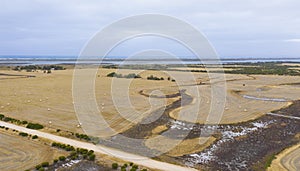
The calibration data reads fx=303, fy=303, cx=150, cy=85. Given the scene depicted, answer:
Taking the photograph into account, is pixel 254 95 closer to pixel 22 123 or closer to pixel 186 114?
pixel 186 114

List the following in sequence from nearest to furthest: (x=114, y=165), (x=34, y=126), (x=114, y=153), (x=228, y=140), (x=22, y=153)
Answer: (x=114, y=165) → (x=22, y=153) → (x=114, y=153) → (x=228, y=140) → (x=34, y=126)

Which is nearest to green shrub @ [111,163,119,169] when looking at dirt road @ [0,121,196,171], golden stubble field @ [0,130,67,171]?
dirt road @ [0,121,196,171]

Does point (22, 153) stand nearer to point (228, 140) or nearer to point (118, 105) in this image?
point (228, 140)

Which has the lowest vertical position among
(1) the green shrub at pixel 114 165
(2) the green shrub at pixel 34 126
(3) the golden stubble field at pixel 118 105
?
(1) the green shrub at pixel 114 165

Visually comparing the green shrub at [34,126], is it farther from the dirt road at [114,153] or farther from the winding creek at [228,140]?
the winding creek at [228,140]

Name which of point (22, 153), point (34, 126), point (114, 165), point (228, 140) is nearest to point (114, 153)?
point (114, 165)

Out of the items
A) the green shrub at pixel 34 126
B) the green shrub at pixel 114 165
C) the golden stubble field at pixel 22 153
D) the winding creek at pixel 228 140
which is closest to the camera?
the green shrub at pixel 114 165

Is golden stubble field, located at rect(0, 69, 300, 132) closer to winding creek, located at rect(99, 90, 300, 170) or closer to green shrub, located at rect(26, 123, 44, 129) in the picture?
green shrub, located at rect(26, 123, 44, 129)

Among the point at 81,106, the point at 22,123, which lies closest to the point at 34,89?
the point at 81,106

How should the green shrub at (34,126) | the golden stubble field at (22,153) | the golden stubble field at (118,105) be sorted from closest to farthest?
1. the golden stubble field at (22,153)
2. the green shrub at (34,126)
3. the golden stubble field at (118,105)

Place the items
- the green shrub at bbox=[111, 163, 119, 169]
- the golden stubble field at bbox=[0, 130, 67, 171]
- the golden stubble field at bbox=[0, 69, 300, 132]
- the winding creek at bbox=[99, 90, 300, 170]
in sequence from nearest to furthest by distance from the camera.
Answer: the green shrub at bbox=[111, 163, 119, 169] < the golden stubble field at bbox=[0, 130, 67, 171] < the winding creek at bbox=[99, 90, 300, 170] < the golden stubble field at bbox=[0, 69, 300, 132]

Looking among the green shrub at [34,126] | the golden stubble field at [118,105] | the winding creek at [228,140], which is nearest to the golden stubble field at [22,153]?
the green shrub at [34,126]
